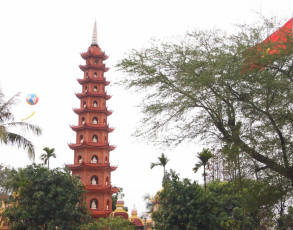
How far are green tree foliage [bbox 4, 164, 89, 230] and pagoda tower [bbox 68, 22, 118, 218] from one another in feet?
33.7

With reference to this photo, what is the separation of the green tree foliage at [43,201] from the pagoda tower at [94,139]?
10284 millimetres

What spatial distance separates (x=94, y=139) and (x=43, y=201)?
14893 mm

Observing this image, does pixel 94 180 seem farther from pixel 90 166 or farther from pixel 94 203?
pixel 94 203

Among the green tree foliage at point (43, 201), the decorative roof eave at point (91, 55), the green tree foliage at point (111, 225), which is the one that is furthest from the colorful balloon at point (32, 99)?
the decorative roof eave at point (91, 55)

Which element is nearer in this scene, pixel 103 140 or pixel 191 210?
pixel 191 210

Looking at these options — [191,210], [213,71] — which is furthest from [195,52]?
[191,210]

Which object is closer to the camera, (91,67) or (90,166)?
(90,166)

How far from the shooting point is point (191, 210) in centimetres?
2161

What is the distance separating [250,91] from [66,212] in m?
18.0

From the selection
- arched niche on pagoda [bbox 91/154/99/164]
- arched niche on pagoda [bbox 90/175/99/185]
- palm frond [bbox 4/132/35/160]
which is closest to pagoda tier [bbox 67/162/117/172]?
arched niche on pagoda [bbox 91/154/99/164]

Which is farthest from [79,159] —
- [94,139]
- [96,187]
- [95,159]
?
[96,187]

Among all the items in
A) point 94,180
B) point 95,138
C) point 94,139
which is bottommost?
point 94,180

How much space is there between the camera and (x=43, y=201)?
24.5 meters

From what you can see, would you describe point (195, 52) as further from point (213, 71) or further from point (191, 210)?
point (191, 210)
